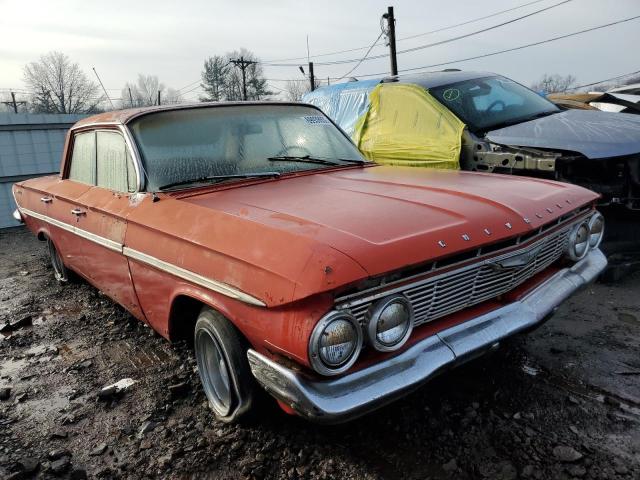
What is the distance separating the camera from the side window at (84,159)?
3.76 meters

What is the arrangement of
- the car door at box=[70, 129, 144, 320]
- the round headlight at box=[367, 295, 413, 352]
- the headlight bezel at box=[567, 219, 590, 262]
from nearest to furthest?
the round headlight at box=[367, 295, 413, 352]
the headlight bezel at box=[567, 219, 590, 262]
the car door at box=[70, 129, 144, 320]

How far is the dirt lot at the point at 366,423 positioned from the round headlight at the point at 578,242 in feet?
2.10

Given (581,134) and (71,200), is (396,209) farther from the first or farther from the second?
(581,134)

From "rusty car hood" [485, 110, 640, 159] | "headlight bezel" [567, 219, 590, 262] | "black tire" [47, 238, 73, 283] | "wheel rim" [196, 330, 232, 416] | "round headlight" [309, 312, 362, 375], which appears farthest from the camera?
"black tire" [47, 238, 73, 283]

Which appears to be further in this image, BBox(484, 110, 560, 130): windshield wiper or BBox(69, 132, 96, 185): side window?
BBox(484, 110, 560, 130): windshield wiper

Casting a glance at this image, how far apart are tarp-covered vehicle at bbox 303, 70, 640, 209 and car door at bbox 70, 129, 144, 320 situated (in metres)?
2.96

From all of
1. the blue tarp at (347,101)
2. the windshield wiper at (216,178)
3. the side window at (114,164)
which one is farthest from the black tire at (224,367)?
the blue tarp at (347,101)

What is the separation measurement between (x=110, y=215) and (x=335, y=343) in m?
1.93

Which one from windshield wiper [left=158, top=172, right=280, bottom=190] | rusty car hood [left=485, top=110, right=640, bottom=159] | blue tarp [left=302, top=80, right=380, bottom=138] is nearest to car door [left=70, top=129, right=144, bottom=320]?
windshield wiper [left=158, top=172, right=280, bottom=190]

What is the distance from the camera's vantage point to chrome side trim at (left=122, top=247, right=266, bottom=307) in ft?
6.60

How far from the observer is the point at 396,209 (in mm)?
2326

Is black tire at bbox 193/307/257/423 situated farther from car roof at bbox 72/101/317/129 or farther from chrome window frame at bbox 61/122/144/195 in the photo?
car roof at bbox 72/101/317/129

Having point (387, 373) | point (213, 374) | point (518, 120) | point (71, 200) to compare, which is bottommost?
point (213, 374)

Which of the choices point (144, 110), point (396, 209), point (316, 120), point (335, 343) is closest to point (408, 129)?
point (316, 120)
